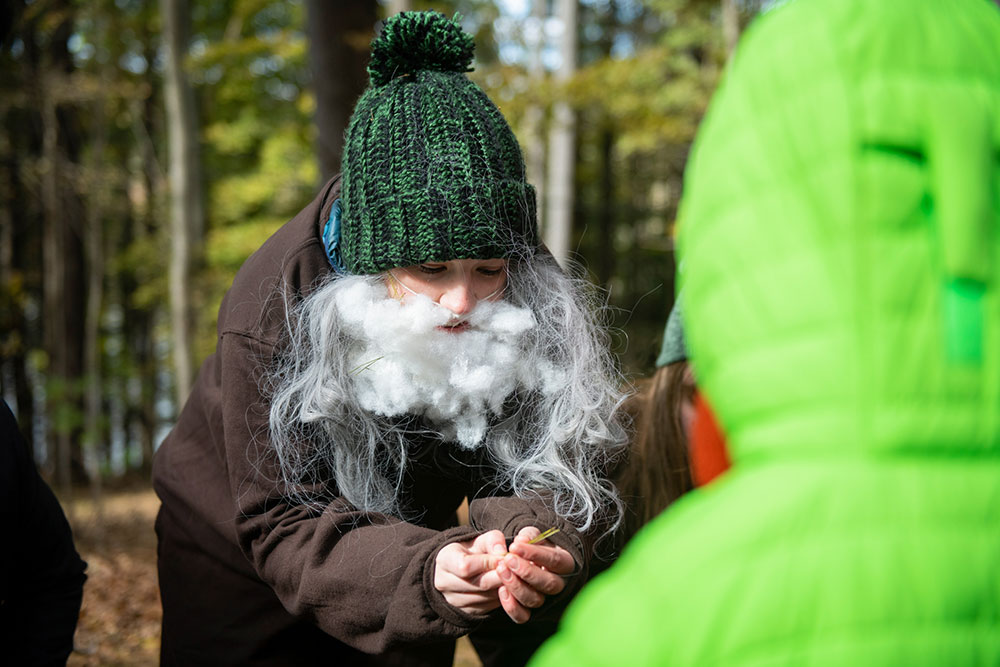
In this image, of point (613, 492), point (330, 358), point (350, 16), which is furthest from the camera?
point (350, 16)

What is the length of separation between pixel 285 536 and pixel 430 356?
0.47m

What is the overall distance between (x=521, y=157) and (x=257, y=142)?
12820mm

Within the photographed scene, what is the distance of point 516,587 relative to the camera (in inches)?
57.6

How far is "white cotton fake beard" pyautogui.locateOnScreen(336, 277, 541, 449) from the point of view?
1702 mm

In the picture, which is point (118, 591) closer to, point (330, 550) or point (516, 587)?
point (330, 550)

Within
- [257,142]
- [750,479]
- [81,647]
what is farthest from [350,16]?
[257,142]

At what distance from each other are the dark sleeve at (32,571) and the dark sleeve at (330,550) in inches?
19.4

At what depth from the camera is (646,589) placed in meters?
0.88

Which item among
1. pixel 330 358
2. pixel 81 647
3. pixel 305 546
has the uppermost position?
pixel 330 358

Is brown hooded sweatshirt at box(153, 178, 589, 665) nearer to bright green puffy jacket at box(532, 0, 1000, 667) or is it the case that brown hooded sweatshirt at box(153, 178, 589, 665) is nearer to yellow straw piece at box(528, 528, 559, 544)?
yellow straw piece at box(528, 528, 559, 544)

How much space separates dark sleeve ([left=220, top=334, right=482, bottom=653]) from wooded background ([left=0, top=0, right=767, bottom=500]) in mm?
849

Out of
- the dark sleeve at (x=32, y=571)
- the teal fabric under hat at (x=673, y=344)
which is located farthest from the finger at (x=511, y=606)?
the dark sleeve at (x=32, y=571)

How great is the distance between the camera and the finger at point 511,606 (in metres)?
1.47

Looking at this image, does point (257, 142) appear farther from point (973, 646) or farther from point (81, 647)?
point (973, 646)
